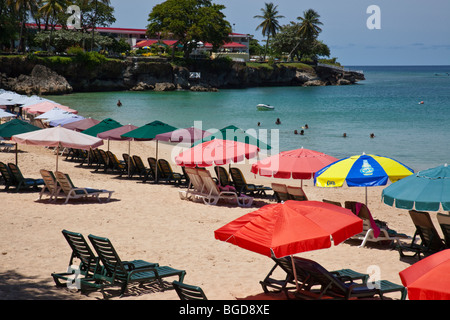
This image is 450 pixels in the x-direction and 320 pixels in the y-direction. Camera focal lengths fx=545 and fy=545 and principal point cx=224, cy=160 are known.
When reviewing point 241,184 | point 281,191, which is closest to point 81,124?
point 241,184

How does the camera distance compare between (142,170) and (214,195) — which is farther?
(142,170)

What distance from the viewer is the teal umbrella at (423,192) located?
7.93 meters

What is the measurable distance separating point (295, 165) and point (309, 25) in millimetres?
105549

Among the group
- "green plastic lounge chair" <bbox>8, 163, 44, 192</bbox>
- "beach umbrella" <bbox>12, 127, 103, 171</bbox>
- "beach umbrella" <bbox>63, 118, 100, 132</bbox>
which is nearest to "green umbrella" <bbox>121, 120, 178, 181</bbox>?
"beach umbrella" <bbox>12, 127, 103, 171</bbox>

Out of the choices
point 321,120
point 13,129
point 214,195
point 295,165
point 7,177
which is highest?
point 13,129

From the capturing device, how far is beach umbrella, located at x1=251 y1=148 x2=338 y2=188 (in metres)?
11.6

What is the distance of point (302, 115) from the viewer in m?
52.0

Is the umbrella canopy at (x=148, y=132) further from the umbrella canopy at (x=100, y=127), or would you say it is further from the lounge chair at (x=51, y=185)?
the lounge chair at (x=51, y=185)

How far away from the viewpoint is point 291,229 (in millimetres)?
5875

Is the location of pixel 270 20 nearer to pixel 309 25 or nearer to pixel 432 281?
pixel 309 25

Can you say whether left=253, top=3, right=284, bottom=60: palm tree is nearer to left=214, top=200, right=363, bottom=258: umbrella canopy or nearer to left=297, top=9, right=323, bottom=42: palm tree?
left=297, top=9, right=323, bottom=42: palm tree

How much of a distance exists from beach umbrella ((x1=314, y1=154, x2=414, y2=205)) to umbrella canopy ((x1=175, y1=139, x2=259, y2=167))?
3.13 m

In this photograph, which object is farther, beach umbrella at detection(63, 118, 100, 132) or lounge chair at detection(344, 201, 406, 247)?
beach umbrella at detection(63, 118, 100, 132)

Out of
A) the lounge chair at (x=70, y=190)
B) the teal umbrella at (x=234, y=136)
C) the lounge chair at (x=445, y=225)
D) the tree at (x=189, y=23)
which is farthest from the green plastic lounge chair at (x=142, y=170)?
the tree at (x=189, y=23)
